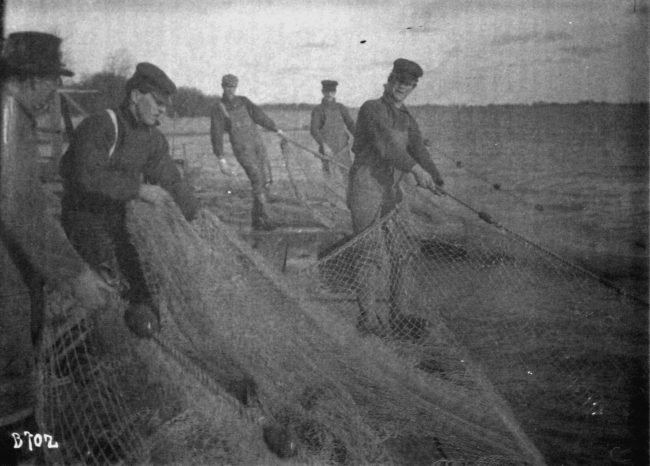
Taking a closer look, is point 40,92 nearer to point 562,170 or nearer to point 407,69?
point 407,69

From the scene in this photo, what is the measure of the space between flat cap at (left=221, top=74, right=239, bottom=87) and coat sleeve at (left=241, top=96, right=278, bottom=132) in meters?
0.10

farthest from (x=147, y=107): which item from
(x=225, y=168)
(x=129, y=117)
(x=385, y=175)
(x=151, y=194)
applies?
(x=385, y=175)

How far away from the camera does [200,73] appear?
4031 millimetres

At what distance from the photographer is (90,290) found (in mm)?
3410

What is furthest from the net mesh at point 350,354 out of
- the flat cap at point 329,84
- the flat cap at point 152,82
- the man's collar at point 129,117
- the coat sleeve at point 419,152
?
the flat cap at point 152,82

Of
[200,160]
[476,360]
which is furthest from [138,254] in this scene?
[476,360]

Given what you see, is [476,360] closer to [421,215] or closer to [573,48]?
[421,215]

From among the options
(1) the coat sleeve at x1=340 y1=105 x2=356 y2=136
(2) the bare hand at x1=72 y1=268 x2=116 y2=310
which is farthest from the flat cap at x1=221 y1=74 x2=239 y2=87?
(2) the bare hand at x1=72 y1=268 x2=116 y2=310

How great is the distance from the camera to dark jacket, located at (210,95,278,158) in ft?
13.6

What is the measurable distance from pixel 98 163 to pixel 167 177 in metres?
0.40

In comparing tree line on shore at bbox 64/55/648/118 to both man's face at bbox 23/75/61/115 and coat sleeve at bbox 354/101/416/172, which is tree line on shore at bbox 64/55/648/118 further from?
coat sleeve at bbox 354/101/416/172

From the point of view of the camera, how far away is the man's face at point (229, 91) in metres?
4.12

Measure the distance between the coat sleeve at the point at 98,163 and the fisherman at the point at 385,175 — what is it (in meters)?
1.45

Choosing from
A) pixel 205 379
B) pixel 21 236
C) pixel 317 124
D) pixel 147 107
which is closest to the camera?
pixel 205 379
